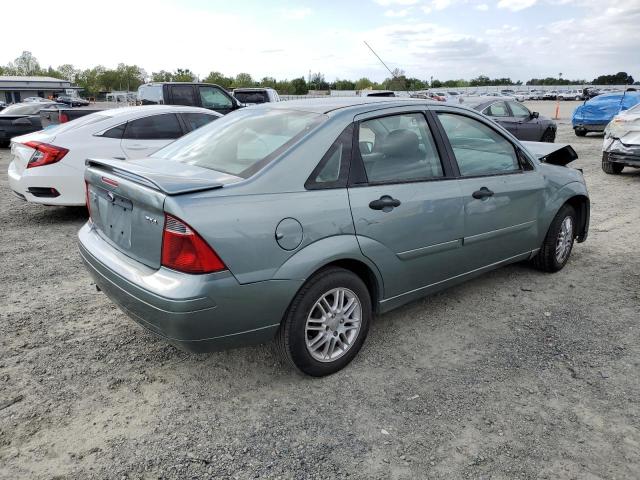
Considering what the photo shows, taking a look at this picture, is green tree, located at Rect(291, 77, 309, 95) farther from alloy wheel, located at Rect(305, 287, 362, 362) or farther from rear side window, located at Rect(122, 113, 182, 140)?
alloy wheel, located at Rect(305, 287, 362, 362)

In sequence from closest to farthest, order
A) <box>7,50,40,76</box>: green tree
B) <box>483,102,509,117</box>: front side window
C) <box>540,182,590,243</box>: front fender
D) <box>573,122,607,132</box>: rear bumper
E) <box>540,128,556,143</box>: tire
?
<box>540,182,590,243</box>: front fender → <box>483,102,509,117</box>: front side window → <box>540,128,556,143</box>: tire → <box>573,122,607,132</box>: rear bumper → <box>7,50,40,76</box>: green tree

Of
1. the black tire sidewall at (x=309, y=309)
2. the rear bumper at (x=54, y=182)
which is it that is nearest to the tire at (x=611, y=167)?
the black tire sidewall at (x=309, y=309)

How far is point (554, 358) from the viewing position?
137 inches

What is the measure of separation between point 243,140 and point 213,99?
33.6 feet

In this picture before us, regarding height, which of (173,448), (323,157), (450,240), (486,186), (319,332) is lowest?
(173,448)

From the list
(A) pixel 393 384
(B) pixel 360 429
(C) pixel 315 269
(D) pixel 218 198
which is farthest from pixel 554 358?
(D) pixel 218 198

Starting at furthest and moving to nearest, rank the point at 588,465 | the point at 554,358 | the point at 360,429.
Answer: the point at 554,358, the point at 360,429, the point at 588,465

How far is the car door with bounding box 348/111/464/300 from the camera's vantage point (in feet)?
10.5

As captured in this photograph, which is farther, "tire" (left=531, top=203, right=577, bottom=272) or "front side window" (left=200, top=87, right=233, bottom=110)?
"front side window" (left=200, top=87, right=233, bottom=110)

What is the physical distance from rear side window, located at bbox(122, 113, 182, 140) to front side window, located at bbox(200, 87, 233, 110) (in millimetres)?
5796

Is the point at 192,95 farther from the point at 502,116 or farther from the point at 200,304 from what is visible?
the point at 200,304

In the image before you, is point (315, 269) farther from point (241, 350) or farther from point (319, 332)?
point (241, 350)

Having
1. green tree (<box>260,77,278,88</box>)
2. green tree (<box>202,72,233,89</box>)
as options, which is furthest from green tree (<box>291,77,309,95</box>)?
green tree (<box>202,72,233,89</box>)

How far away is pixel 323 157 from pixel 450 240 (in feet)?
4.01
